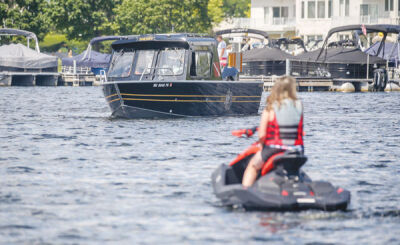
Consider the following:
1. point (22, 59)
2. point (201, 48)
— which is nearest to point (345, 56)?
point (22, 59)

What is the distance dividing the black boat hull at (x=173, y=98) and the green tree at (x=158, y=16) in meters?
55.5

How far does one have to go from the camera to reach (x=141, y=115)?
2669 centimetres

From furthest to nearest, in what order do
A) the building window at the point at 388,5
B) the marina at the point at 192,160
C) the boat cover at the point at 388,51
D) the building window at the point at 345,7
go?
the building window at the point at 345,7 → the building window at the point at 388,5 → the boat cover at the point at 388,51 → the marina at the point at 192,160

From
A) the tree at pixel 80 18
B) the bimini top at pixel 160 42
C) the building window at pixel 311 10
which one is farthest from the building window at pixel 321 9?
the bimini top at pixel 160 42

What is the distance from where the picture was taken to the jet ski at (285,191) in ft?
36.9

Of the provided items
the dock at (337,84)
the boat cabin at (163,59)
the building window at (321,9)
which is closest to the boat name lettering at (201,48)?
the boat cabin at (163,59)

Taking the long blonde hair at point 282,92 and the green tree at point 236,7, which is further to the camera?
the green tree at point 236,7

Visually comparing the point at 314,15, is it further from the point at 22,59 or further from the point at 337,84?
the point at 337,84

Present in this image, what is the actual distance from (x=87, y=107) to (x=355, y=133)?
15.5 m

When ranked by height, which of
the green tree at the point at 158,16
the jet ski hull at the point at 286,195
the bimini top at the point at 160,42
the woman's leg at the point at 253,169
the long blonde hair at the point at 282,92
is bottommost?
the jet ski hull at the point at 286,195

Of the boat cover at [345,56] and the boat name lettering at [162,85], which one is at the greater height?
the boat name lettering at [162,85]

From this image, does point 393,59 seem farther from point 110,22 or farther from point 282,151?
point 282,151

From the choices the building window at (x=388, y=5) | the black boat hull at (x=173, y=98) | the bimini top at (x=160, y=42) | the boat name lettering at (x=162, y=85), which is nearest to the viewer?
the boat name lettering at (x=162, y=85)

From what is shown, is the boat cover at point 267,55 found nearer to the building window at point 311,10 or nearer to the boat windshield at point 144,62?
the building window at point 311,10
